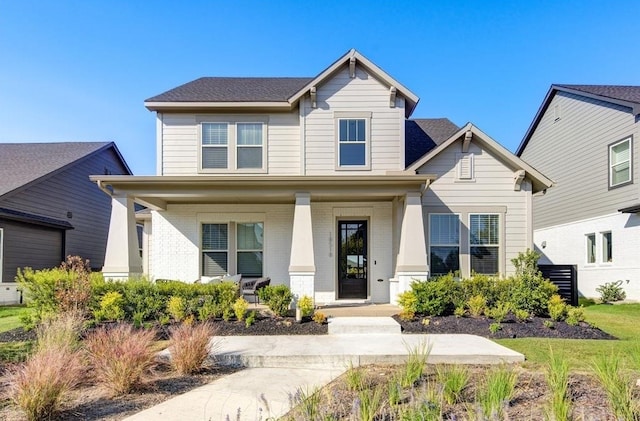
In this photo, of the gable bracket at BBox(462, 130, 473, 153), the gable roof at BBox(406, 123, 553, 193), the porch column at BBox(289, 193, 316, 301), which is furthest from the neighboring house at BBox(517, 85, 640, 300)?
the porch column at BBox(289, 193, 316, 301)

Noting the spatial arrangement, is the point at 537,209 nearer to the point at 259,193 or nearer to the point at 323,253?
the point at 323,253

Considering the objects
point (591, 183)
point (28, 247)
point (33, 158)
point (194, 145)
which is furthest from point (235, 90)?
point (591, 183)

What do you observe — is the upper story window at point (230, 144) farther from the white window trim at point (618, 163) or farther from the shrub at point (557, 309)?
the white window trim at point (618, 163)

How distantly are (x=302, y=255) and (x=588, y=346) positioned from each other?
5824mm

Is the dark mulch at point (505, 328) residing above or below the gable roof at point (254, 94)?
below

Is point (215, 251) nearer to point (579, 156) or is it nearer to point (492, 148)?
point (492, 148)

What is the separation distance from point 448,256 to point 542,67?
41.8 ft

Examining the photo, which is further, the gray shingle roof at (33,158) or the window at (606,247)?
the gray shingle roof at (33,158)

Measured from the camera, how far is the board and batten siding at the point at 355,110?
11633mm

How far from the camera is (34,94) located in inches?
542

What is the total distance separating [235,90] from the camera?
491 inches

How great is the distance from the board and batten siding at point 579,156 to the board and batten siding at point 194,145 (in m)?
11.2

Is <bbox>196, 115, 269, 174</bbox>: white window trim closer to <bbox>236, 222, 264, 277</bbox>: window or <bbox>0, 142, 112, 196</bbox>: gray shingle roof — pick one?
<bbox>236, 222, 264, 277</bbox>: window

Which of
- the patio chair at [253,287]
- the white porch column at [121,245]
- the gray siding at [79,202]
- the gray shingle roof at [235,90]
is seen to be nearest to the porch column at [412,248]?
the patio chair at [253,287]
